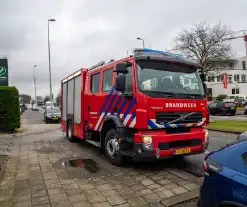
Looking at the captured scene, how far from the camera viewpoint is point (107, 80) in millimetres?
7031

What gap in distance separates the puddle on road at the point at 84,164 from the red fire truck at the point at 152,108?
492 mm

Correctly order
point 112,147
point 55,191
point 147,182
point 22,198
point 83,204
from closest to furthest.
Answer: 1. point 83,204
2. point 22,198
3. point 55,191
4. point 147,182
5. point 112,147

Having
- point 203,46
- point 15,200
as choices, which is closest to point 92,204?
point 15,200

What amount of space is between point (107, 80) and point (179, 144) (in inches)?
98.7

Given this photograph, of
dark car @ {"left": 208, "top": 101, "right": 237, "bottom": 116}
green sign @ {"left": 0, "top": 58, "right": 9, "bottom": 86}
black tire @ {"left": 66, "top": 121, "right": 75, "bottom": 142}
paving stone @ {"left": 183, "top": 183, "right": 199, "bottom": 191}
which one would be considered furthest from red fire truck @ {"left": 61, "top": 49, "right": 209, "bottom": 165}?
dark car @ {"left": 208, "top": 101, "right": 237, "bottom": 116}

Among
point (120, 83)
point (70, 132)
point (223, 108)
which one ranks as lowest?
point (70, 132)

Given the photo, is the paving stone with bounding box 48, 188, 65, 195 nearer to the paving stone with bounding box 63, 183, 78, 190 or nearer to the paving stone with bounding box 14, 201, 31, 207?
the paving stone with bounding box 63, 183, 78, 190

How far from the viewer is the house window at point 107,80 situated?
687cm

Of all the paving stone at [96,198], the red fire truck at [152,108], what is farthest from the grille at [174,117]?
the paving stone at [96,198]

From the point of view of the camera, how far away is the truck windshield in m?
5.79

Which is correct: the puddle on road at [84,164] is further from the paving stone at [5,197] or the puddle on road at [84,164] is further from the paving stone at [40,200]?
the paving stone at [5,197]

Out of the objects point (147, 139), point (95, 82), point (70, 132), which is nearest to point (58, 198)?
point (147, 139)

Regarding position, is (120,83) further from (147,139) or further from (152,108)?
(147,139)

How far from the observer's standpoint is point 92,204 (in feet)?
13.7
